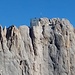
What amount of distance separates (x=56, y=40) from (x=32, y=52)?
4.59 meters

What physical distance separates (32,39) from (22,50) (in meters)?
2.63

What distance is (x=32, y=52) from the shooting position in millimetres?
84188

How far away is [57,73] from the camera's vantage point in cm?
8512

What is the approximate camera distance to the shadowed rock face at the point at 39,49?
82.4 meters

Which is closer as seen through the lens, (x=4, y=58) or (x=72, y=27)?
(x=4, y=58)

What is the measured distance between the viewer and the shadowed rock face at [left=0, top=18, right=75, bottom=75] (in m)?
82.4

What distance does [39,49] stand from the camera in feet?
279

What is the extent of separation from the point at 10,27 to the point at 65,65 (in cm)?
1072

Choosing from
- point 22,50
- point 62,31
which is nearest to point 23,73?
point 22,50

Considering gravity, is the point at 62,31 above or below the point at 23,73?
above

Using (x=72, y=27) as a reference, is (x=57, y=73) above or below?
below

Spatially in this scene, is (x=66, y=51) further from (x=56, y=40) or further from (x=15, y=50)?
(x=15, y=50)

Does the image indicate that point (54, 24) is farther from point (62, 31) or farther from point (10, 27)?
point (10, 27)

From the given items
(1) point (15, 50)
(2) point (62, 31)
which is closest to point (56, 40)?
(2) point (62, 31)
